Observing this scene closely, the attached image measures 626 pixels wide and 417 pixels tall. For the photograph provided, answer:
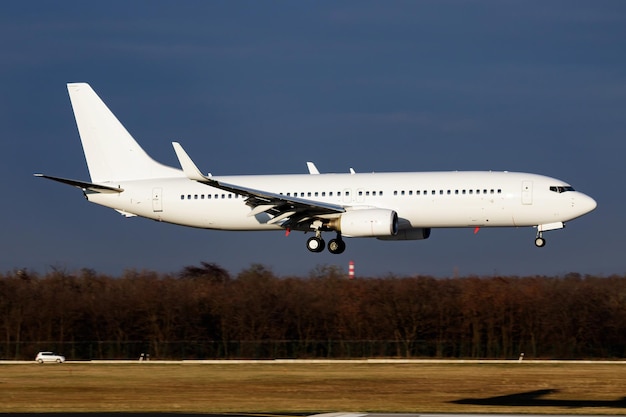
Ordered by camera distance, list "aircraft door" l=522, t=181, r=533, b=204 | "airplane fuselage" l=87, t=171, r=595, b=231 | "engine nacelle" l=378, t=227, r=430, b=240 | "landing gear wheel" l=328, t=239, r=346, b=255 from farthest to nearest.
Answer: "landing gear wheel" l=328, t=239, r=346, b=255 < "engine nacelle" l=378, t=227, r=430, b=240 < "airplane fuselage" l=87, t=171, r=595, b=231 < "aircraft door" l=522, t=181, r=533, b=204

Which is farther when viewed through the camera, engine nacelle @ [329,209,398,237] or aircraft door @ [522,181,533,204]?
engine nacelle @ [329,209,398,237]

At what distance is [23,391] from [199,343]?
110 ft

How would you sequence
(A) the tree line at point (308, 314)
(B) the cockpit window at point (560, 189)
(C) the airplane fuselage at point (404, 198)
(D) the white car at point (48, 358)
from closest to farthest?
(C) the airplane fuselage at point (404, 198) < (B) the cockpit window at point (560, 189) < (D) the white car at point (48, 358) < (A) the tree line at point (308, 314)

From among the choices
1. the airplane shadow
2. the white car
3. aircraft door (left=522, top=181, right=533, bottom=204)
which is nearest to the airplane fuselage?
aircraft door (left=522, top=181, right=533, bottom=204)

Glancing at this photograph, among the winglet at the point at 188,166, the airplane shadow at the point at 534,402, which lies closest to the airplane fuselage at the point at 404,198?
the winglet at the point at 188,166

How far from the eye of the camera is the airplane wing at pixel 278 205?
185 ft

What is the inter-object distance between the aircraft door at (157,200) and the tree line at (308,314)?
1571 centimetres

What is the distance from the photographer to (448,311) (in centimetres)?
8581

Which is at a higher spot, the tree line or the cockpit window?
the cockpit window

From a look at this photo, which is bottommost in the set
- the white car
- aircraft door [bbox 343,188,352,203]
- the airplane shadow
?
the airplane shadow

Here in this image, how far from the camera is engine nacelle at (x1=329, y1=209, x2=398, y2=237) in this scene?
57500 mm

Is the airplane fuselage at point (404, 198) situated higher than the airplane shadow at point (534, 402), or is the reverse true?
the airplane fuselage at point (404, 198)

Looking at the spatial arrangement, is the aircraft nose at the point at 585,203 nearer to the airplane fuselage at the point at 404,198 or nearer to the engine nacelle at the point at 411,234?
the airplane fuselage at the point at 404,198

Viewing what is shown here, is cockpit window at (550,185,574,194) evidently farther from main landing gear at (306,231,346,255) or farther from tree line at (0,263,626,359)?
tree line at (0,263,626,359)
